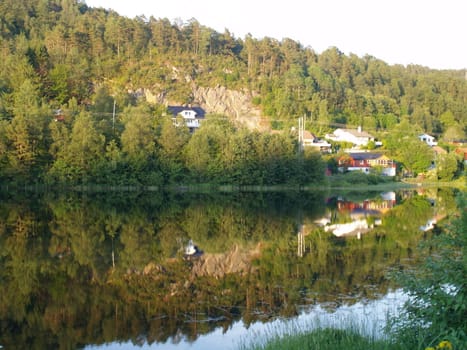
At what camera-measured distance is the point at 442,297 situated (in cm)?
830

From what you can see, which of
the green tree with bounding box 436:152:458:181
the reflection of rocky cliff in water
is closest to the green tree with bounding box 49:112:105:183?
the reflection of rocky cliff in water

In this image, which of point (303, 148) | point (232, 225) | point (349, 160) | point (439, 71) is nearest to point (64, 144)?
point (303, 148)

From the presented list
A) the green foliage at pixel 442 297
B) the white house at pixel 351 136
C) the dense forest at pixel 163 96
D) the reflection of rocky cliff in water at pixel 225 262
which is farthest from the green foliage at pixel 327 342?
the white house at pixel 351 136

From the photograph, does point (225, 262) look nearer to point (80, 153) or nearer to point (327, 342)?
point (327, 342)

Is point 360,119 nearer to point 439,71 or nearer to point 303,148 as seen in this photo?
point 303,148

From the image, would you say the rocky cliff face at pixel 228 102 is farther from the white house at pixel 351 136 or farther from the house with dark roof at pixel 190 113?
the white house at pixel 351 136

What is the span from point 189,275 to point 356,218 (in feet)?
65.1

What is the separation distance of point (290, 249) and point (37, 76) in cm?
6520

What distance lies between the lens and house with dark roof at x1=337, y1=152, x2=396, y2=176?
81812 millimetres

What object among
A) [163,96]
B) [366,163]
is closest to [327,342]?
[366,163]

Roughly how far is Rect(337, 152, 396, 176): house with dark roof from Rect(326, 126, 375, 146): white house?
45.5 feet

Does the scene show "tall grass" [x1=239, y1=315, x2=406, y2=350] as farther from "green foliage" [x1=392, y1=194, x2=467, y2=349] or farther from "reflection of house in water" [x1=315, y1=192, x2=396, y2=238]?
"reflection of house in water" [x1=315, y1=192, x2=396, y2=238]

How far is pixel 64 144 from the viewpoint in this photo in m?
61.9

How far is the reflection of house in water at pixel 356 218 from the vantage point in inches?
1156
